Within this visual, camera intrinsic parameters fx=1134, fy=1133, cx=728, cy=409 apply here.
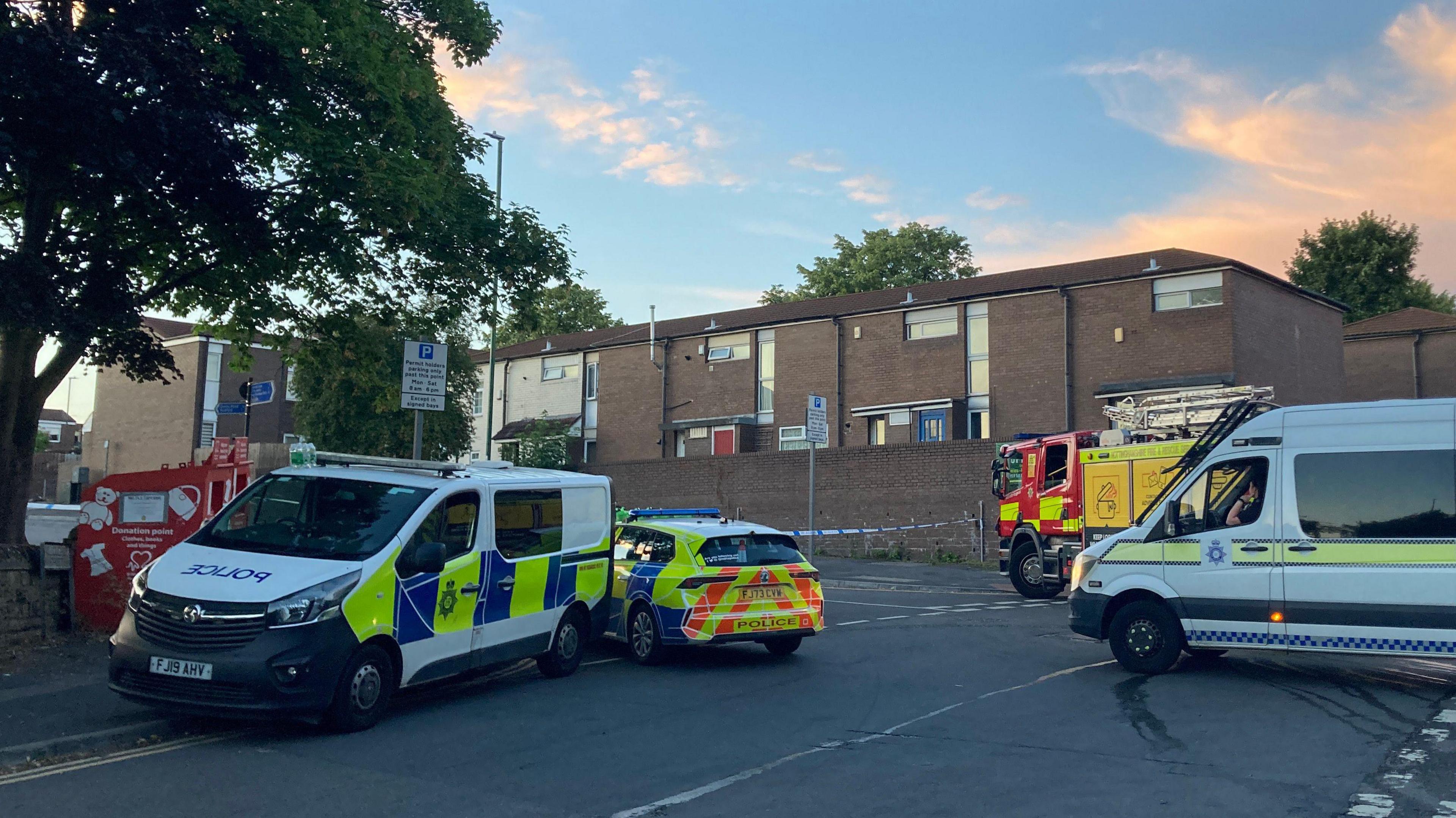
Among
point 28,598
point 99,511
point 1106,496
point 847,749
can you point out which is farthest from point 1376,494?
point 28,598

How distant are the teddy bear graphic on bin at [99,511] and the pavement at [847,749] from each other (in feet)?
14.7

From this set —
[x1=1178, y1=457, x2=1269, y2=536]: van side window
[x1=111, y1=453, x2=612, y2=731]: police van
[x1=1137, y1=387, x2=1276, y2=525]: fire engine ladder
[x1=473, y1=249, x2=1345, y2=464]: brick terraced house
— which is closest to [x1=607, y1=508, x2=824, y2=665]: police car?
[x1=111, y1=453, x2=612, y2=731]: police van

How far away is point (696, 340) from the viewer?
143 feet

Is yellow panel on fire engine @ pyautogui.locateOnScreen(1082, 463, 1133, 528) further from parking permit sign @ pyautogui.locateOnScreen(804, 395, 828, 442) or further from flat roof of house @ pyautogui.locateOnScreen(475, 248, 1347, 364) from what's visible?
flat roof of house @ pyautogui.locateOnScreen(475, 248, 1347, 364)

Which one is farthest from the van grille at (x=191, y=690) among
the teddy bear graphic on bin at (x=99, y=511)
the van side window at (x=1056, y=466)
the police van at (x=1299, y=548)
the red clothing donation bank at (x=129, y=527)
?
the van side window at (x=1056, y=466)

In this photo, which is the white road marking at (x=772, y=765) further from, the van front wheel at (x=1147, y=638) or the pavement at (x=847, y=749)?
the van front wheel at (x=1147, y=638)

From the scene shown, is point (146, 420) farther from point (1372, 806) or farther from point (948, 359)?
point (1372, 806)

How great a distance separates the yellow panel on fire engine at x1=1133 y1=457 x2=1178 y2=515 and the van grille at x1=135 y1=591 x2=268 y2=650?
48.6 ft

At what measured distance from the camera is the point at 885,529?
108 ft

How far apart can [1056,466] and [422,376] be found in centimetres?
1269

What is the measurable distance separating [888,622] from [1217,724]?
7.73 meters

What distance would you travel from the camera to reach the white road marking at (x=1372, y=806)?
596 cm

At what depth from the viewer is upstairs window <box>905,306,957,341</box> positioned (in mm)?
36406

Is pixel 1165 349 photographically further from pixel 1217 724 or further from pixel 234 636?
pixel 234 636
